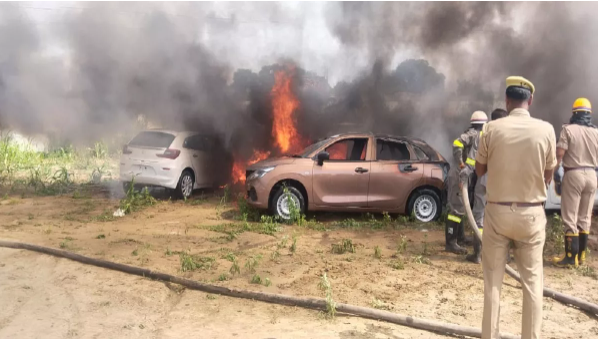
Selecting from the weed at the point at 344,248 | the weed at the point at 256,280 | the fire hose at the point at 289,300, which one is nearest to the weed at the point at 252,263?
the weed at the point at 256,280

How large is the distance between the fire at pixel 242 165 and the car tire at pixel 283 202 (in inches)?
147

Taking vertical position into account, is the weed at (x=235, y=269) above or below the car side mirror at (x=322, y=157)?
below

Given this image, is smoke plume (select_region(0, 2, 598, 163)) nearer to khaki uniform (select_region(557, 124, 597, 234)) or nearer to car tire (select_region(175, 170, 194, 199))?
car tire (select_region(175, 170, 194, 199))

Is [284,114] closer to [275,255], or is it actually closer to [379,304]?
[275,255]

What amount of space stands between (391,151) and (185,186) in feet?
16.7

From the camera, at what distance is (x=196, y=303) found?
5023mm

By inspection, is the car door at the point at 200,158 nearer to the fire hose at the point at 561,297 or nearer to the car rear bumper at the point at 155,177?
the car rear bumper at the point at 155,177

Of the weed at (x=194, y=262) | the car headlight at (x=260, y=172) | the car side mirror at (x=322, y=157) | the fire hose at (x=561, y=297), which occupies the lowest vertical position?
the weed at (x=194, y=262)

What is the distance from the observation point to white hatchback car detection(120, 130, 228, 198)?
11.0 metres

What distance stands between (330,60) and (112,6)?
243 inches

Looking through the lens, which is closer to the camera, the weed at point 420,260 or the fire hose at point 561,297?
the fire hose at point 561,297

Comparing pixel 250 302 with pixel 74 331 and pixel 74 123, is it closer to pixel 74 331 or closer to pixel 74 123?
pixel 74 331

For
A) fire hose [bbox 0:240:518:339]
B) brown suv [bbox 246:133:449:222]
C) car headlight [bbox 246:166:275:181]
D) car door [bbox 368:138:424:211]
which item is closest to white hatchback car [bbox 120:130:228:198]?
brown suv [bbox 246:133:449:222]

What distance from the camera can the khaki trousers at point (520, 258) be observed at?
12.1 ft
